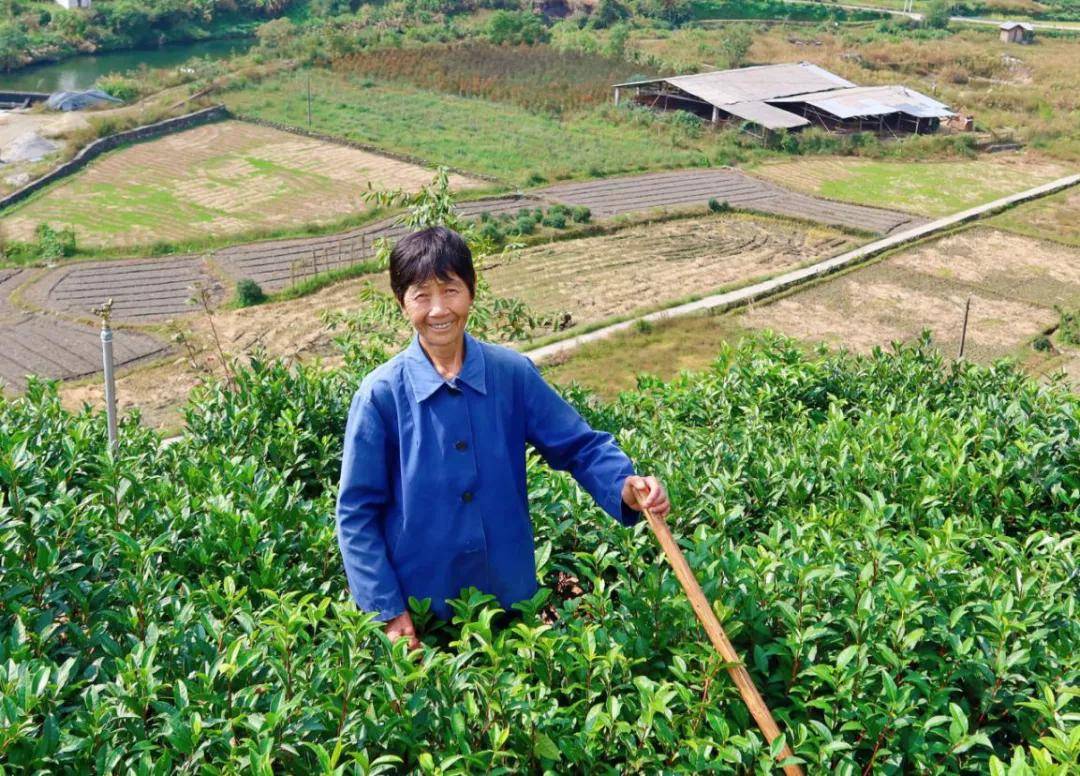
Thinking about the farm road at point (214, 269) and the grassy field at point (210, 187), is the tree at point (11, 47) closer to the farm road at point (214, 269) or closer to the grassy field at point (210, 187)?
the grassy field at point (210, 187)

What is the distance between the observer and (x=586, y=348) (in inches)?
703

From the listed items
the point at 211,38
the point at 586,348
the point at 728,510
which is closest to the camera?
the point at 728,510

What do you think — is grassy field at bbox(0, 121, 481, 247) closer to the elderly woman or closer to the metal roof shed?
the metal roof shed

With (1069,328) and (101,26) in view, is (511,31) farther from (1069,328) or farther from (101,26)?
(1069,328)

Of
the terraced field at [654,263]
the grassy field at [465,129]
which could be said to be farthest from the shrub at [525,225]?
the grassy field at [465,129]

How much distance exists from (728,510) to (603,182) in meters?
23.9

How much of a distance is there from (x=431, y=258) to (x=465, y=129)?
2965 centimetres

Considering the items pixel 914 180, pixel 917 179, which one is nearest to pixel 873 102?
pixel 917 179

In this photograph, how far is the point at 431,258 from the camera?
332 centimetres

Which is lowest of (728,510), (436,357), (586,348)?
(586,348)

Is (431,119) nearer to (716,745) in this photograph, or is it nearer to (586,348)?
(586,348)

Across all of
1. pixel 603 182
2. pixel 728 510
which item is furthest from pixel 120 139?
pixel 728 510

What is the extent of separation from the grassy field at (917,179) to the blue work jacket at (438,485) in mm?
24812

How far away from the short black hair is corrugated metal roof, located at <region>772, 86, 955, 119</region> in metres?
31.2
